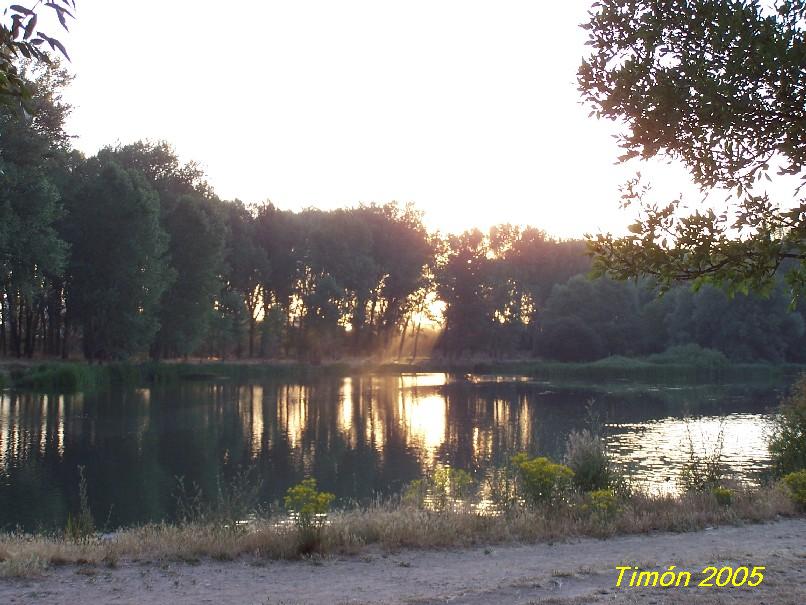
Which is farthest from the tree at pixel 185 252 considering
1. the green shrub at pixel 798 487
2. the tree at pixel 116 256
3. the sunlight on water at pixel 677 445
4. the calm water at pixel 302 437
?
the green shrub at pixel 798 487

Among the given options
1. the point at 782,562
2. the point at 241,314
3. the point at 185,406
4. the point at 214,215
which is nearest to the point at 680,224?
the point at 782,562

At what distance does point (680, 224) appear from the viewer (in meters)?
5.36

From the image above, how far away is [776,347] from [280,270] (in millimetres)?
40888

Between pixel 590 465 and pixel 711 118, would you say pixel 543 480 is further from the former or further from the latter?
pixel 711 118

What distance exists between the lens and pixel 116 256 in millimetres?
45844

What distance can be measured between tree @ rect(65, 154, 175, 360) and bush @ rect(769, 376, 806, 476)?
120 feet

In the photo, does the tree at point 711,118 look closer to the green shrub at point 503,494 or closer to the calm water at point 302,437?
the green shrub at point 503,494

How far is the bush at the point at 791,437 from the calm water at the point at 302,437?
1.36 m

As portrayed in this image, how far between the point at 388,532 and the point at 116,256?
40238 mm

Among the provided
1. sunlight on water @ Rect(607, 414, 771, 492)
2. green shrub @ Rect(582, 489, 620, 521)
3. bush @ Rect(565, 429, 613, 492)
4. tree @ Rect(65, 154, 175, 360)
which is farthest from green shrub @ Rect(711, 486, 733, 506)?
tree @ Rect(65, 154, 175, 360)

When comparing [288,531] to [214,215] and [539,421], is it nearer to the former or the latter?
[539,421]

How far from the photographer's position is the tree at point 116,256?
4550 cm

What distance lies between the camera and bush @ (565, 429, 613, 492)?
12125 mm

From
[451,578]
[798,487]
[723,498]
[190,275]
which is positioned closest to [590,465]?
[723,498]
